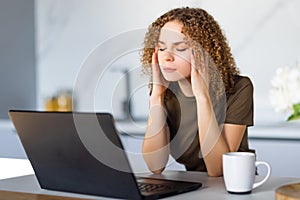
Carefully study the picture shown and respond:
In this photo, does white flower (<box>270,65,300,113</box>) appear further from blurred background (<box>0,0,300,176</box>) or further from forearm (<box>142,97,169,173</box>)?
blurred background (<box>0,0,300,176</box>)

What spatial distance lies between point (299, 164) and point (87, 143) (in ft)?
5.86

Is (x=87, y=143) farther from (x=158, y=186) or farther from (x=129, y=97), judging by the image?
(x=129, y=97)

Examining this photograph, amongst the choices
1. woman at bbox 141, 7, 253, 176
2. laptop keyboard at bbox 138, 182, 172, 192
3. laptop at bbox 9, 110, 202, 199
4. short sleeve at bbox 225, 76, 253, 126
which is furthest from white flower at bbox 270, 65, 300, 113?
short sleeve at bbox 225, 76, 253, 126

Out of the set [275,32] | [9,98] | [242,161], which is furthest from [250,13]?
[242,161]

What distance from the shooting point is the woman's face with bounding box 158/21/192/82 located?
181 cm

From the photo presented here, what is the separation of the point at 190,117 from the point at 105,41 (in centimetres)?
139

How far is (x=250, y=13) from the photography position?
133 inches

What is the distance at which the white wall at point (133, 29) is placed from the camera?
130 inches

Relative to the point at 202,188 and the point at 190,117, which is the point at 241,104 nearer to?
the point at 190,117

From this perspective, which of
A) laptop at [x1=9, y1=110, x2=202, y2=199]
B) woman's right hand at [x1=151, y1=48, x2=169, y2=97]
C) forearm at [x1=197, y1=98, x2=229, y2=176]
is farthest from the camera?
woman's right hand at [x1=151, y1=48, x2=169, y2=97]

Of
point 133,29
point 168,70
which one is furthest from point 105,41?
point 168,70

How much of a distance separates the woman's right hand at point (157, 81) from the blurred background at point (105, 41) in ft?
3.74

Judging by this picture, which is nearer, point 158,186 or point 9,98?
point 158,186

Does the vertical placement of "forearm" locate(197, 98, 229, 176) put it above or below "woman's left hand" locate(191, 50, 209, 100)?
below
